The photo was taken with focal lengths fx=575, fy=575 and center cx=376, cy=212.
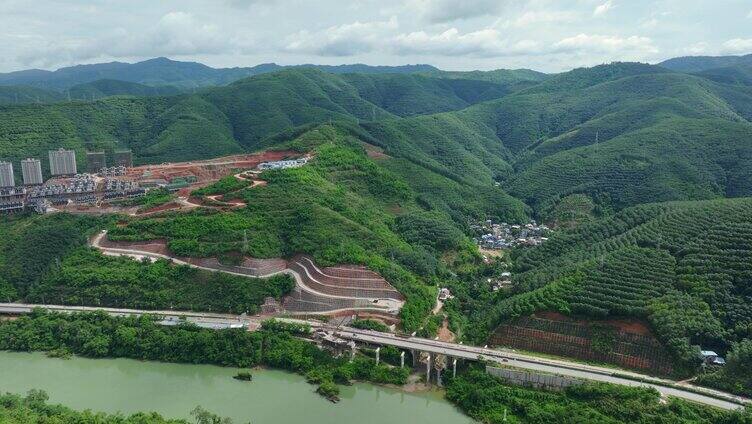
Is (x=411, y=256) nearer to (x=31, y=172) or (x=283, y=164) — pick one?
(x=283, y=164)

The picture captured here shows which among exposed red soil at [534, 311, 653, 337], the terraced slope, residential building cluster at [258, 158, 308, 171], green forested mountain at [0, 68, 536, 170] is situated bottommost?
exposed red soil at [534, 311, 653, 337]

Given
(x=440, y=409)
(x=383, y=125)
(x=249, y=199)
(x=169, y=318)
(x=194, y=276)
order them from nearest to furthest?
(x=440, y=409), (x=169, y=318), (x=194, y=276), (x=249, y=199), (x=383, y=125)

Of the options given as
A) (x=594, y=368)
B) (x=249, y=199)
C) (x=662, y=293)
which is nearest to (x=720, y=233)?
(x=662, y=293)

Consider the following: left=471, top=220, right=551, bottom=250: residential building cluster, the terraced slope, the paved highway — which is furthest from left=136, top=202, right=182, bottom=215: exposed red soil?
the terraced slope

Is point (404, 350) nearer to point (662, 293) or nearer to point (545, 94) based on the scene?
point (662, 293)

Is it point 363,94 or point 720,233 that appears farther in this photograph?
point 363,94

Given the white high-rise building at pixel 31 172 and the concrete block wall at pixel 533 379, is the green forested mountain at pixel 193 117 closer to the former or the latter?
the white high-rise building at pixel 31 172

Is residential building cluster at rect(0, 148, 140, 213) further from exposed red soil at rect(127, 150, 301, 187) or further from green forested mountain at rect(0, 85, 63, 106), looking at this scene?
green forested mountain at rect(0, 85, 63, 106)
